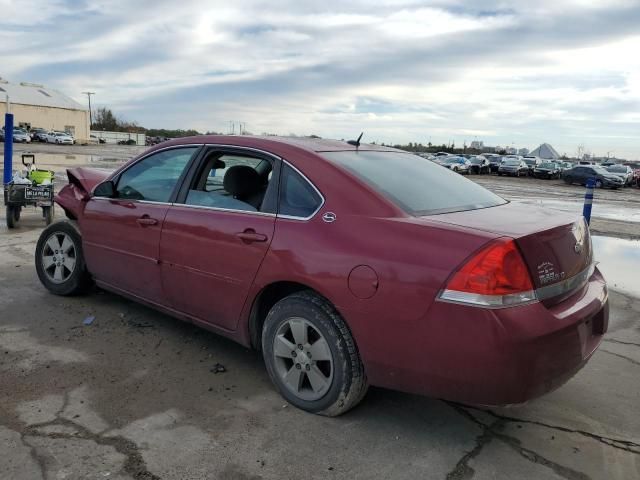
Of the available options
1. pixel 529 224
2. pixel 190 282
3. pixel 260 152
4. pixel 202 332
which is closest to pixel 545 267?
pixel 529 224

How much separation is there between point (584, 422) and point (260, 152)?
2.62 metres

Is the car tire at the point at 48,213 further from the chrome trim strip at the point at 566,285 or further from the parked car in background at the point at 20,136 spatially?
the parked car in background at the point at 20,136

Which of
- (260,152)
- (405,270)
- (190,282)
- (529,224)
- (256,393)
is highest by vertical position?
(260,152)

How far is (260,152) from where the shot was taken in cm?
373

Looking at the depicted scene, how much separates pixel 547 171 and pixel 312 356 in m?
45.1

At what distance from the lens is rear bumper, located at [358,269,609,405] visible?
263 cm

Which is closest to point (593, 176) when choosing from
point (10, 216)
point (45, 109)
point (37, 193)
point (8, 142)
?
point (8, 142)

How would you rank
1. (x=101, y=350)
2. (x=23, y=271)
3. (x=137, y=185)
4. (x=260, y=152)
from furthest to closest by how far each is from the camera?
(x=23, y=271), (x=137, y=185), (x=101, y=350), (x=260, y=152)

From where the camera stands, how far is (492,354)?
2.63 m

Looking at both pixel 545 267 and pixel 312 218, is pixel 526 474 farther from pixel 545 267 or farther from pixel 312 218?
pixel 312 218

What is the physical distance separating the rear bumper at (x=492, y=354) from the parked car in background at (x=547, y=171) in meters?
44.9

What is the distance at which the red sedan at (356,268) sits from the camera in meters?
2.70

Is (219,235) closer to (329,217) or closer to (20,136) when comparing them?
(329,217)

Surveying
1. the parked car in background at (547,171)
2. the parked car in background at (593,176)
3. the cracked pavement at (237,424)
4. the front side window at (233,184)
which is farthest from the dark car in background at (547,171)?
the front side window at (233,184)
